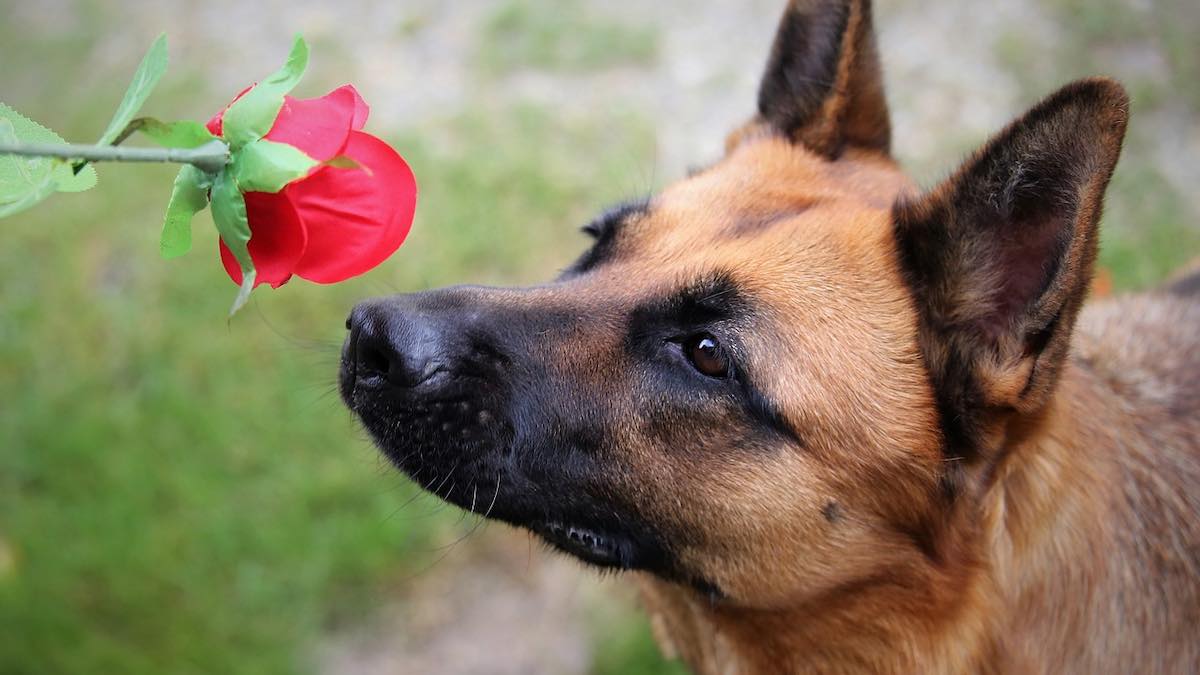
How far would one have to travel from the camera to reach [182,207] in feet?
5.29

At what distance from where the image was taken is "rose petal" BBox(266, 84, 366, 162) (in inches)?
61.9

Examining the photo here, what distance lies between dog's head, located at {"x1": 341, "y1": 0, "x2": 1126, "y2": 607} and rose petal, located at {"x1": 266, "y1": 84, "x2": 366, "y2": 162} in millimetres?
757

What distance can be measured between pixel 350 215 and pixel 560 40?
5602 mm

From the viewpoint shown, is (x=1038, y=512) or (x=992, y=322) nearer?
(x=992, y=322)

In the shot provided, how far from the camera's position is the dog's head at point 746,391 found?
229 centimetres

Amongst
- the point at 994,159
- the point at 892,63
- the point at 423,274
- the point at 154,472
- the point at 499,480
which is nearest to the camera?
the point at 994,159

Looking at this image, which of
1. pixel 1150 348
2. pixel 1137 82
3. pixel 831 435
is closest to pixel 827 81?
pixel 831 435

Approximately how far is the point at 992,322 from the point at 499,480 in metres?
1.28

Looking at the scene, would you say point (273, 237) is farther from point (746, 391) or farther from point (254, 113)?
point (746, 391)

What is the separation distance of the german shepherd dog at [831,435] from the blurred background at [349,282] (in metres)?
1.58

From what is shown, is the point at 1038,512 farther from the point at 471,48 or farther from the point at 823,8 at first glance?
the point at 471,48

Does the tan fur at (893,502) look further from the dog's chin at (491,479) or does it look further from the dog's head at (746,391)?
the dog's chin at (491,479)

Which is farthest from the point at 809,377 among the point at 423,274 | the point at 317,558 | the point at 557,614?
the point at 423,274

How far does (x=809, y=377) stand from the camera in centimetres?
230
